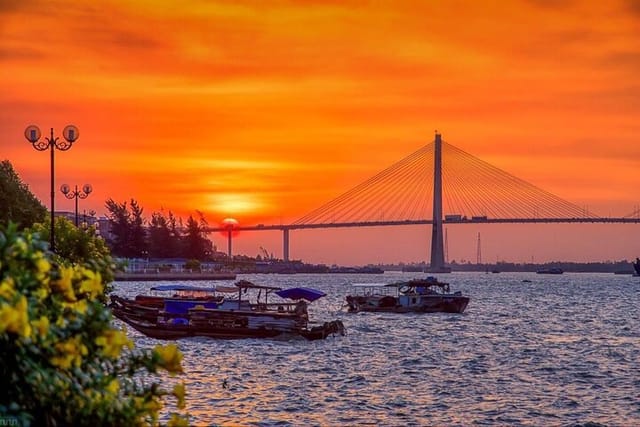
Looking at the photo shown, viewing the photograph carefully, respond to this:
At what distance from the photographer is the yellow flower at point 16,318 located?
520 cm

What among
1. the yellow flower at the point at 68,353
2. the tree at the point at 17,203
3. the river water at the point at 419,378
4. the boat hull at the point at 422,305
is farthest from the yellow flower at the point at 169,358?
the boat hull at the point at 422,305

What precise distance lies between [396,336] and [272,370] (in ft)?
60.9

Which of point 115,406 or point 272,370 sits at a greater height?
point 115,406

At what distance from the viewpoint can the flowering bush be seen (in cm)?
584

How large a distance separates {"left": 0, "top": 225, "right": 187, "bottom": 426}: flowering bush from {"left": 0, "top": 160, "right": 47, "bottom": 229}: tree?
58.3m

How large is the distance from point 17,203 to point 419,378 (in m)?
42.6

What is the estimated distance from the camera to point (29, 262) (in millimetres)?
5918

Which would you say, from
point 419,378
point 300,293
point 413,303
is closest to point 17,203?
point 300,293

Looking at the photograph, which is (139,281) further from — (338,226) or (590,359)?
(590,359)

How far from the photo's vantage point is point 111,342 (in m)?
6.09

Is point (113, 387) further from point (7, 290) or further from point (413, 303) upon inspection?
point (413, 303)

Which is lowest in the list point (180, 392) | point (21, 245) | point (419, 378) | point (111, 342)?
point (419, 378)

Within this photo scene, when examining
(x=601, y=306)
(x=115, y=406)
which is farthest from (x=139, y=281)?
(x=115, y=406)

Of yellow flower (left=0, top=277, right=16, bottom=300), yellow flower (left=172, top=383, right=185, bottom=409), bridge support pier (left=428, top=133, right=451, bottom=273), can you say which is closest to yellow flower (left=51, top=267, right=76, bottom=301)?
yellow flower (left=0, top=277, right=16, bottom=300)
